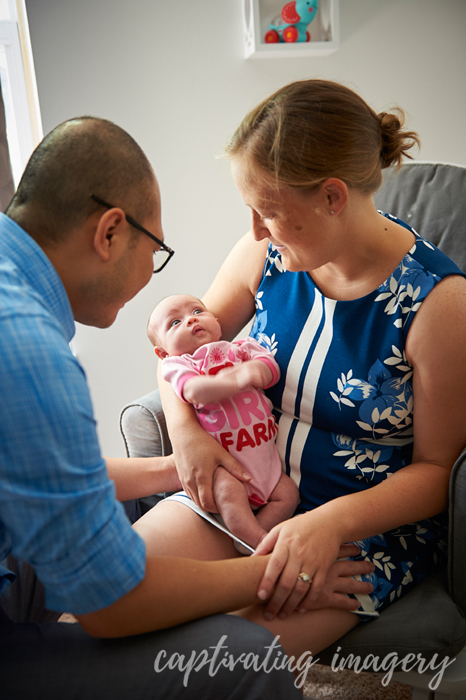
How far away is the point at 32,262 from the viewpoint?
0.80m

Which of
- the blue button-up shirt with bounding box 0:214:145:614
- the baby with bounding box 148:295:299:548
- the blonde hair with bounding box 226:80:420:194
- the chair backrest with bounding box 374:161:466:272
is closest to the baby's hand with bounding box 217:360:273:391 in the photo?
the baby with bounding box 148:295:299:548

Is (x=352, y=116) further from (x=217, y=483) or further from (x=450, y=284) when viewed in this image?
(x=217, y=483)

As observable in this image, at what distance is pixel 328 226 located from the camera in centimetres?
113

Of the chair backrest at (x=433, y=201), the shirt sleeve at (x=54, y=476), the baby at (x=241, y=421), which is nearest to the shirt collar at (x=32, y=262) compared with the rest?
the shirt sleeve at (x=54, y=476)

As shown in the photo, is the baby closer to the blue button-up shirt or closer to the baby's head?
the baby's head

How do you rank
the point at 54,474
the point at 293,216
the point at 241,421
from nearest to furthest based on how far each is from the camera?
the point at 54,474 < the point at 293,216 < the point at 241,421

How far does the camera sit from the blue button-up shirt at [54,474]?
66 cm

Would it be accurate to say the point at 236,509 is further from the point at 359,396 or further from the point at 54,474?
the point at 54,474

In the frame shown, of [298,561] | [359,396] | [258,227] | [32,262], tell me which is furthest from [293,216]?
[298,561]

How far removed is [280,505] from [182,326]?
498 mm

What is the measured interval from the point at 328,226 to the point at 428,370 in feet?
1.16

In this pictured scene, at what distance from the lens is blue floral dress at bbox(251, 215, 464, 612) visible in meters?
1.12

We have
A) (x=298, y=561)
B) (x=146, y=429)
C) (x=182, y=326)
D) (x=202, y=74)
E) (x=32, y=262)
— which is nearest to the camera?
(x=32, y=262)

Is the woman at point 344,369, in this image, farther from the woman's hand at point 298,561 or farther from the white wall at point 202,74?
the white wall at point 202,74
